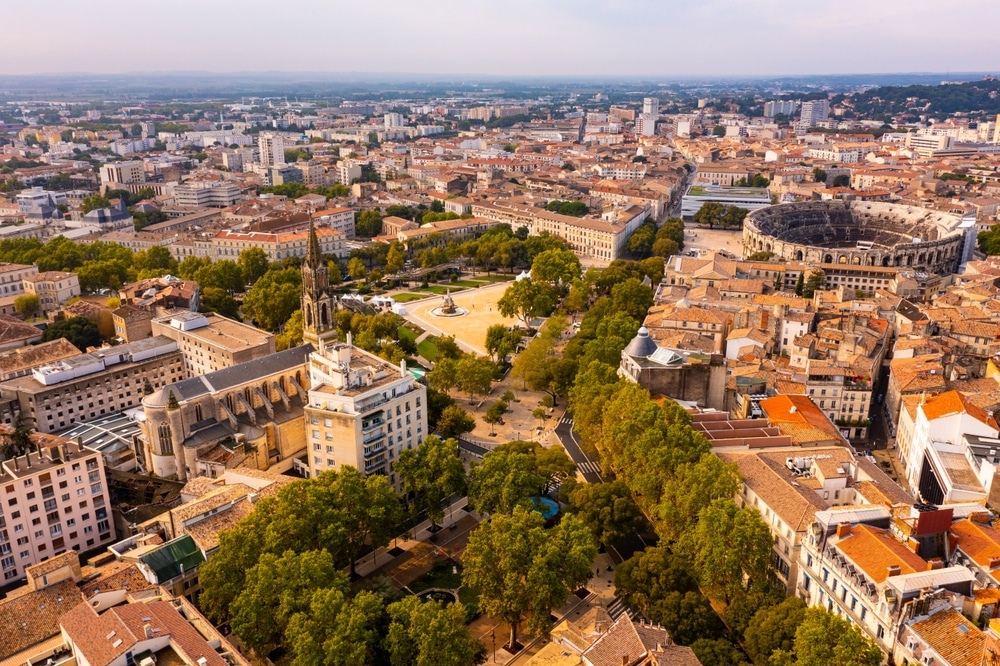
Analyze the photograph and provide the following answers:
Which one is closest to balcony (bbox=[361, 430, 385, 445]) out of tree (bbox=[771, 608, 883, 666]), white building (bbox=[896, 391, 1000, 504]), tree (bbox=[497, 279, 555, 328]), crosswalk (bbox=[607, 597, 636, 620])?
crosswalk (bbox=[607, 597, 636, 620])

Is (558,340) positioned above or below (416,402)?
below

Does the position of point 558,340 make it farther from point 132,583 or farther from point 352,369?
point 132,583

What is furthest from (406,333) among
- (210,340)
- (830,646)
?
(830,646)

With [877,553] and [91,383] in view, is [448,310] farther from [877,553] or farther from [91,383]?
[877,553]

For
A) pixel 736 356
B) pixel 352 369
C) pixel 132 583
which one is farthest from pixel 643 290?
pixel 132 583

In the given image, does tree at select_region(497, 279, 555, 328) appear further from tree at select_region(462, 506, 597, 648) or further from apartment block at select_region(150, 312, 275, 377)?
tree at select_region(462, 506, 597, 648)

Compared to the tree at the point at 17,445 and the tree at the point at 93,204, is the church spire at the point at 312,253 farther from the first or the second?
the tree at the point at 93,204

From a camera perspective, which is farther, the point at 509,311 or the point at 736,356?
the point at 509,311
